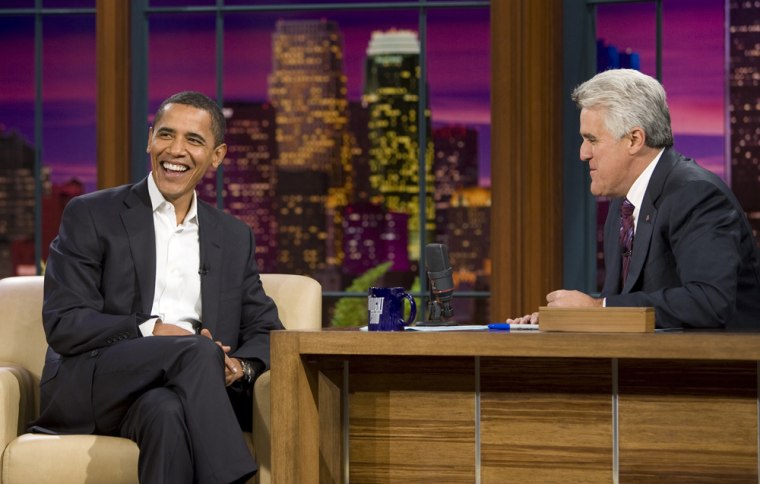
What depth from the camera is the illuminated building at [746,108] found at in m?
4.70

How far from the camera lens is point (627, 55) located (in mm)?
4812

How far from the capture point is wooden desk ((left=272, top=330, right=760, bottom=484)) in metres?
2.36

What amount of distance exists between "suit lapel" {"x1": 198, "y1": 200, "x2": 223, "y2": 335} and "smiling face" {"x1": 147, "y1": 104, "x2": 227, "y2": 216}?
13 centimetres

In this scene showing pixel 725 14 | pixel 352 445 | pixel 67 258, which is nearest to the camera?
pixel 352 445

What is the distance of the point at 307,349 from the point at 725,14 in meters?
3.11

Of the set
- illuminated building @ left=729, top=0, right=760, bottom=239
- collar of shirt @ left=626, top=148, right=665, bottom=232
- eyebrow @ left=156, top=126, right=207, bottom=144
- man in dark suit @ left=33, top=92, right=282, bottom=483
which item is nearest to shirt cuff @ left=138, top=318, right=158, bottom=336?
man in dark suit @ left=33, top=92, right=282, bottom=483

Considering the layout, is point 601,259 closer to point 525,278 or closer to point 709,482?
point 525,278

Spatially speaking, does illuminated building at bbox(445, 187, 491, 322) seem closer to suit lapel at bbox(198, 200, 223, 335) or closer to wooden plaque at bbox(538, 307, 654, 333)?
suit lapel at bbox(198, 200, 223, 335)

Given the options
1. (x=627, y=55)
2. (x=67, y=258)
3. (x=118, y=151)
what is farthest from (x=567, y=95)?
(x=67, y=258)

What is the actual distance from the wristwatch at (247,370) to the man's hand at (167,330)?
0.69 ft

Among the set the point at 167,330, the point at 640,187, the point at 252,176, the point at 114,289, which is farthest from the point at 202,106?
the point at 252,176

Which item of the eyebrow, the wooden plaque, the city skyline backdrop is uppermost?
the city skyline backdrop

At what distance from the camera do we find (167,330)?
3.12 metres

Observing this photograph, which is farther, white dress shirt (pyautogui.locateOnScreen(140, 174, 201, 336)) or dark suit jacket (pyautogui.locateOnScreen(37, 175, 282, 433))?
white dress shirt (pyautogui.locateOnScreen(140, 174, 201, 336))
